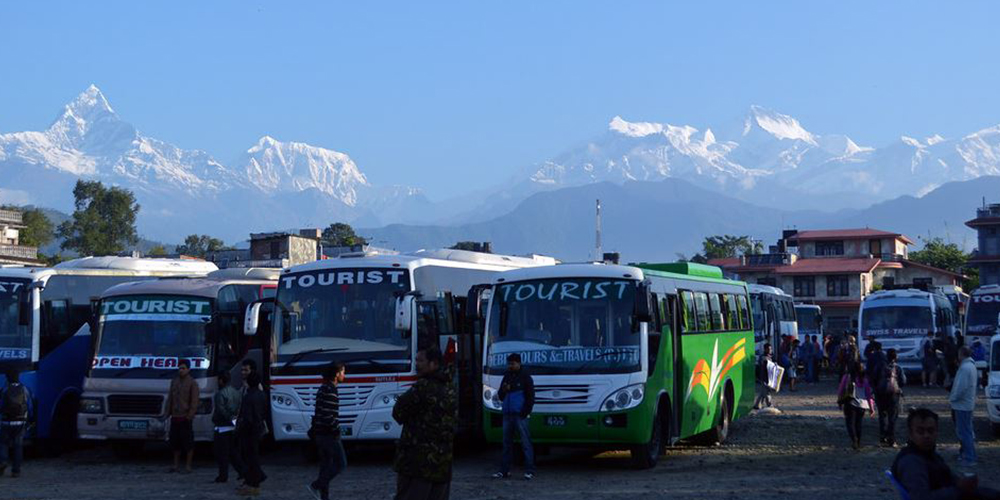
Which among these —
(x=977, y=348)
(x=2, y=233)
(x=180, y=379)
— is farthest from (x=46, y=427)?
(x=2, y=233)

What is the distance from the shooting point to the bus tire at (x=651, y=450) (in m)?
16.9

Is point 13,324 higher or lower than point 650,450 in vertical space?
higher

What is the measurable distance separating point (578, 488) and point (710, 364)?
525 centimetres

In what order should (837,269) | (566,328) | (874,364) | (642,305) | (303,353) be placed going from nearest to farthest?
1. (642,305)
2. (566,328)
3. (303,353)
4. (874,364)
5. (837,269)

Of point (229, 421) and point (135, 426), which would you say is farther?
point (135, 426)

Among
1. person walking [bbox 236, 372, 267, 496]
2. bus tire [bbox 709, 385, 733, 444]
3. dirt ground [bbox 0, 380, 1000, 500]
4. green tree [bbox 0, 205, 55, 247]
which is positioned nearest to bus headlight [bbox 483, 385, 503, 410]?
dirt ground [bbox 0, 380, 1000, 500]

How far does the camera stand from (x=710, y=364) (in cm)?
2003

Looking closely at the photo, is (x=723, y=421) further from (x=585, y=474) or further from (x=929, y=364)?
(x=929, y=364)

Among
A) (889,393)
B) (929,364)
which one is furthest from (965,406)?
(929,364)

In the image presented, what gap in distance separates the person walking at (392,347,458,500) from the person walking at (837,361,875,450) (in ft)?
37.3

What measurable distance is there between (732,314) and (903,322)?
19.1 metres

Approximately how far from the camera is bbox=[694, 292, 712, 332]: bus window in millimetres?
19598

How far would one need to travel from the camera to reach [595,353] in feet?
54.7

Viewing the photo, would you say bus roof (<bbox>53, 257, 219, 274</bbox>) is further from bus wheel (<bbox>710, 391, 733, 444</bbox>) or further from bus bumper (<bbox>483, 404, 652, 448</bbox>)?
bus wheel (<bbox>710, 391, 733, 444</bbox>)
